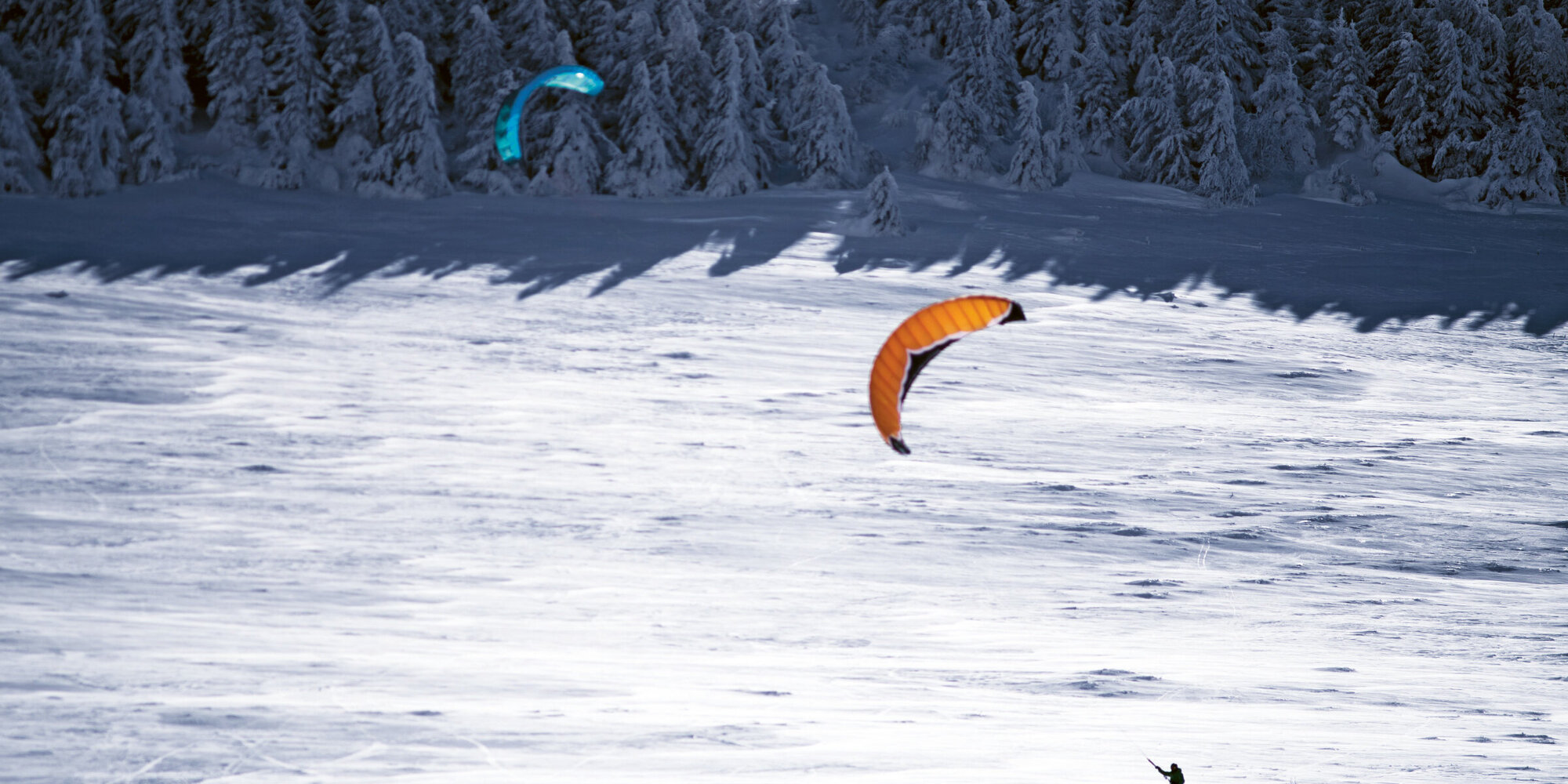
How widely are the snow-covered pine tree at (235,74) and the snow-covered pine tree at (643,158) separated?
6.88 meters

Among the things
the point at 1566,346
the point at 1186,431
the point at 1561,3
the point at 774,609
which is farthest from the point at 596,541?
the point at 1561,3

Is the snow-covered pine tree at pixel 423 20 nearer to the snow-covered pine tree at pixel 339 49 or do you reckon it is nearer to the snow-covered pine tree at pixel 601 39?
the snow-covered pine tree at pixel 339 49

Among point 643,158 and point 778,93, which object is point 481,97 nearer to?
point 643,158

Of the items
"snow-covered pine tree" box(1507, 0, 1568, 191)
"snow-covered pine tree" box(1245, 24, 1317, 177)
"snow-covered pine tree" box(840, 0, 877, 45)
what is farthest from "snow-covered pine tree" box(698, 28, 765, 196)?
"snow-covered pine tree" box(1507, 0, 1568, 191)

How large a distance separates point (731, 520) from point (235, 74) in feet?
58.9

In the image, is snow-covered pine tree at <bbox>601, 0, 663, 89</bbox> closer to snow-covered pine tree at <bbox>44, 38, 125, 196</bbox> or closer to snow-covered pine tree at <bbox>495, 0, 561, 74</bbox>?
snow-covered pine tree at <bbox>495, 0, 561, 74</bbox>

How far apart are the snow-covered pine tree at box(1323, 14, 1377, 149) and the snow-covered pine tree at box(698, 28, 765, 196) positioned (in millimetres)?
14075

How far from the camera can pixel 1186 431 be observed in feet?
56.0

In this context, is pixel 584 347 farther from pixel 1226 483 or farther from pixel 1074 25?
pixel 1074 25

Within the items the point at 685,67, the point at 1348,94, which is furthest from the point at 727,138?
the point at 1348,94

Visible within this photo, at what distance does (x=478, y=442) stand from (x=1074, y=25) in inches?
840

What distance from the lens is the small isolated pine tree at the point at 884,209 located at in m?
25.1

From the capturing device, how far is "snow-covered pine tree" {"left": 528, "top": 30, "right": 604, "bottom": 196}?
26.6 meters

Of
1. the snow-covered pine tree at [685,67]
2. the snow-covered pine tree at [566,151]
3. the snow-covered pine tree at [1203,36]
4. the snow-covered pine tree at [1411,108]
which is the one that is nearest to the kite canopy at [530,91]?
the snow-covered pine tree at [566,151]
